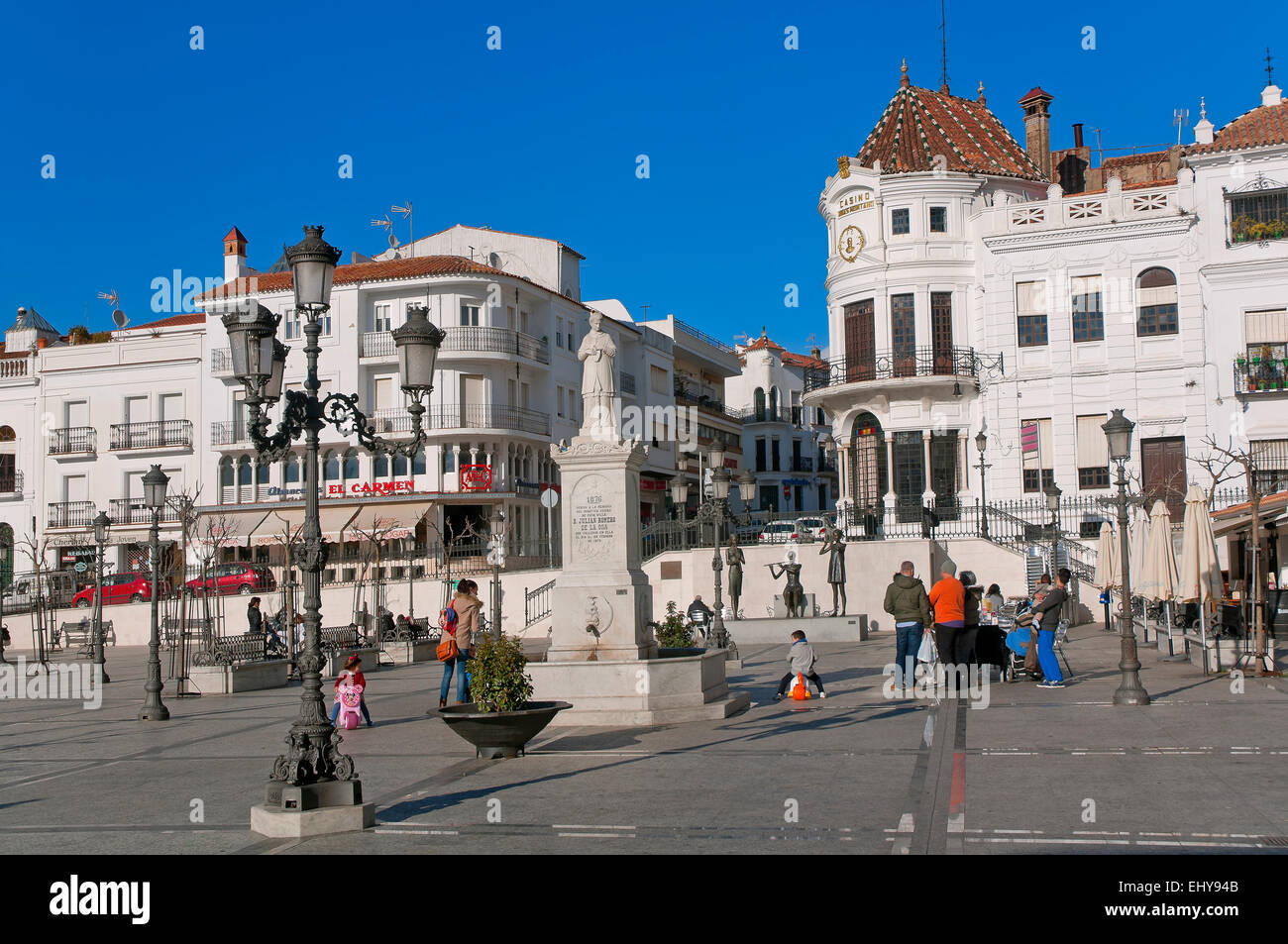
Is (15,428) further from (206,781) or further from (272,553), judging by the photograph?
(206,781)

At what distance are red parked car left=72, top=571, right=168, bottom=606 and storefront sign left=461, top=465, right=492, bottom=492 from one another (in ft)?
38.9

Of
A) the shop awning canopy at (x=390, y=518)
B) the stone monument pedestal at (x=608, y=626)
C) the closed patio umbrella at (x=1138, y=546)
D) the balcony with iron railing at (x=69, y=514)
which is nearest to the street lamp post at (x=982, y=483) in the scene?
the closed patio umbrella at (x=1138, y=546)

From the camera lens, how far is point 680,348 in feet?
216

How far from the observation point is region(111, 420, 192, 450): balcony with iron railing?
169ft

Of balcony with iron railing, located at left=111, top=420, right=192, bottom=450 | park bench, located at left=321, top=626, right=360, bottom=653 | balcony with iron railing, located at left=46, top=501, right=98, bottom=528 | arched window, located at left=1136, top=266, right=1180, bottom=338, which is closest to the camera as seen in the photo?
park bench, located at left=321, top=626, right=360, bottom=653

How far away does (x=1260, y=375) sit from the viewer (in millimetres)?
35844

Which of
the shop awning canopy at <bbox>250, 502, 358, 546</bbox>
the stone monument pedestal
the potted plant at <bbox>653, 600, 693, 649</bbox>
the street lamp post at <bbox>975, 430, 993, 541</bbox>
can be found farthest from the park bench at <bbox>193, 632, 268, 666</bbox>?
the shop awning canopy at <bbox>250, 502, 358, 546</bbox>

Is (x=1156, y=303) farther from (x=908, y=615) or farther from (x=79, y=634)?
(x=79, y=634)

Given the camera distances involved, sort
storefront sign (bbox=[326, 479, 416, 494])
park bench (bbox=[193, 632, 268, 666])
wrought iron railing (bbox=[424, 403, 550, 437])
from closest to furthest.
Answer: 1. park bench (bbox=[193, 632, 268, 666])
2. storefront sign (bbox=[326, 479, 416, 494])
3. wrought iron railing (bbox=[424, 403, 550, 437])

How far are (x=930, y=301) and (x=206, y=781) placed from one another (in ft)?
104

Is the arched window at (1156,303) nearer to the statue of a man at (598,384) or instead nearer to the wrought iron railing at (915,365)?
the wrought iron railing at (915,365)

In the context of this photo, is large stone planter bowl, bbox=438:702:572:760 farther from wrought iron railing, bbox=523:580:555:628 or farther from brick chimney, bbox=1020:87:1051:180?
brick chimney, bbox=1020:87:1051:180
